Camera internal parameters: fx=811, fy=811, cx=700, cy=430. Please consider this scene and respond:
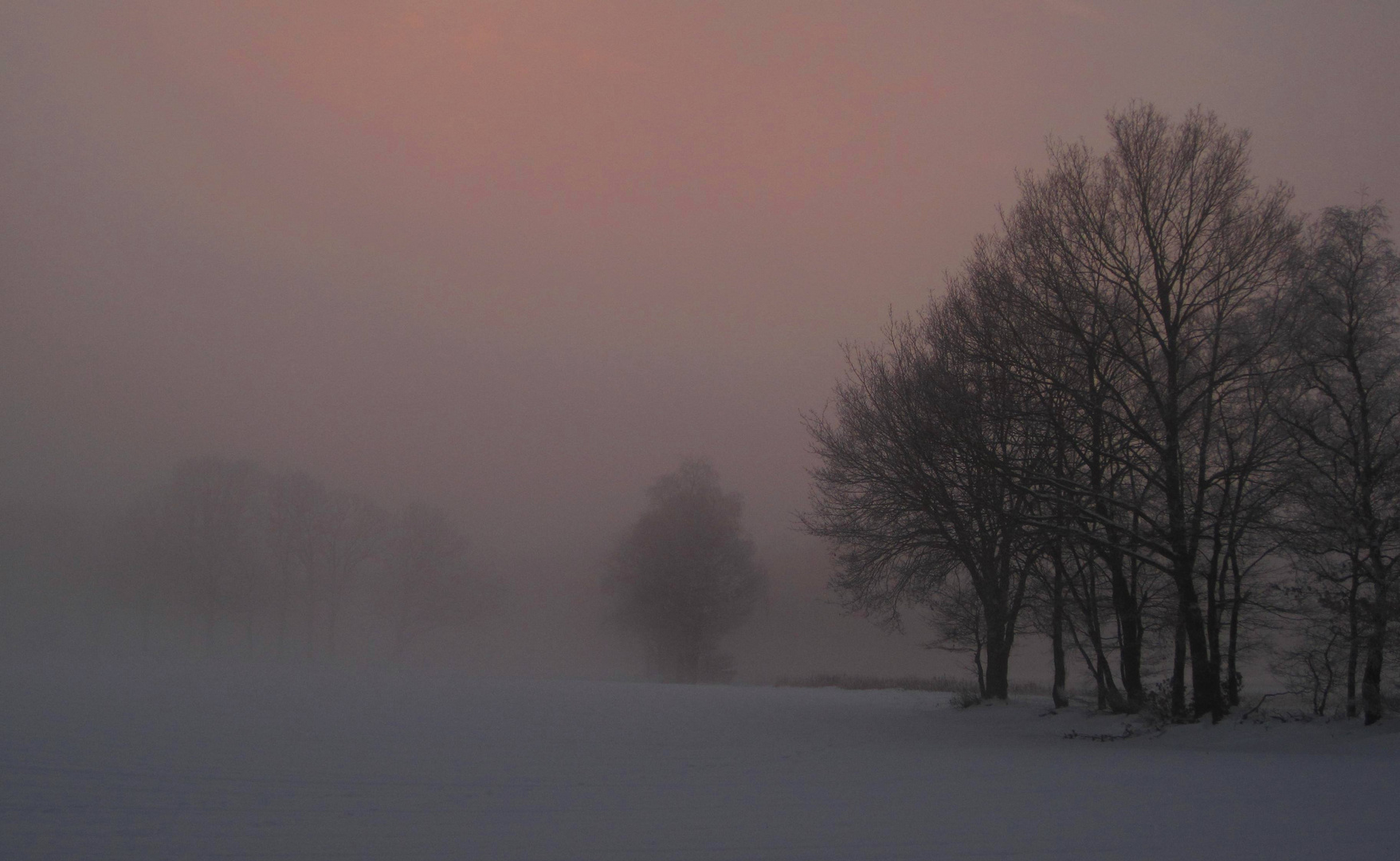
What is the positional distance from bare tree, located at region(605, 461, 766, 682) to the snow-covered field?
22025 mm

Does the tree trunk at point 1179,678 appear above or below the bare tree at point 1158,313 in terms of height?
below

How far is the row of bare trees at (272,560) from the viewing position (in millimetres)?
41844

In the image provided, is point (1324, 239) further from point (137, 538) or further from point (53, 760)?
point (137, 538)

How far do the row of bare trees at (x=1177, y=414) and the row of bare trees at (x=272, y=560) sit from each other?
3567 cm

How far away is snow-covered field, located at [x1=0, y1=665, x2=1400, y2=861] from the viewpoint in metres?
5.42

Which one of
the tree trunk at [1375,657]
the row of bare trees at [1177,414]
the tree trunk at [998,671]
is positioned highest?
the row of bare trees at [1177,414]

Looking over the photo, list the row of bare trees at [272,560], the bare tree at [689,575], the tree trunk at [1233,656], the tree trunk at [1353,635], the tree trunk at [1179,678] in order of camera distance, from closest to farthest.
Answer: the tree trunk at [1353,635]
the tree trunk at [1179,678]
the tree trunk at [1233,656]
the bare tree at [689,575]
the row of bare trees at [272,560]

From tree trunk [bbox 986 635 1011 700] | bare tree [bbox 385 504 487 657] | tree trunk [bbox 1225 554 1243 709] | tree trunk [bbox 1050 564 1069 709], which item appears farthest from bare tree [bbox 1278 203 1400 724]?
bare tree [bbox 385 504 487 657]

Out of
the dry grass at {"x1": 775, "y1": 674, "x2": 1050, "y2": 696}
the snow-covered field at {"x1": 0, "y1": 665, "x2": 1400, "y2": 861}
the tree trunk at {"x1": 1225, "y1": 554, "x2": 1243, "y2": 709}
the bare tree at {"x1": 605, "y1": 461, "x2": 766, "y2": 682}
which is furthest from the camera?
the bare tree at {"x1": 605, "y1": 461, "x2": 766, "y2": 682}

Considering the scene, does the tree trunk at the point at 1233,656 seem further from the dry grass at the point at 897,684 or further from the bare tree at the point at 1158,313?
the dry grass at the point at 897,684

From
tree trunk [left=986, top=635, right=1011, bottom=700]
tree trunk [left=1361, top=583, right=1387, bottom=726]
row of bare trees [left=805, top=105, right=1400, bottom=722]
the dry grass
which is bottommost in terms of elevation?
the dry grass

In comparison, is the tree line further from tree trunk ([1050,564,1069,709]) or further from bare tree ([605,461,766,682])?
tree trunk ([1050,564,1069,709])

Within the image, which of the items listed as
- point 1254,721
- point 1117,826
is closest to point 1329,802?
point 1117,826

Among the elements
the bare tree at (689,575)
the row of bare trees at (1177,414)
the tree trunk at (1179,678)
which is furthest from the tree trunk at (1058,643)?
the bare tree at (689,575)
